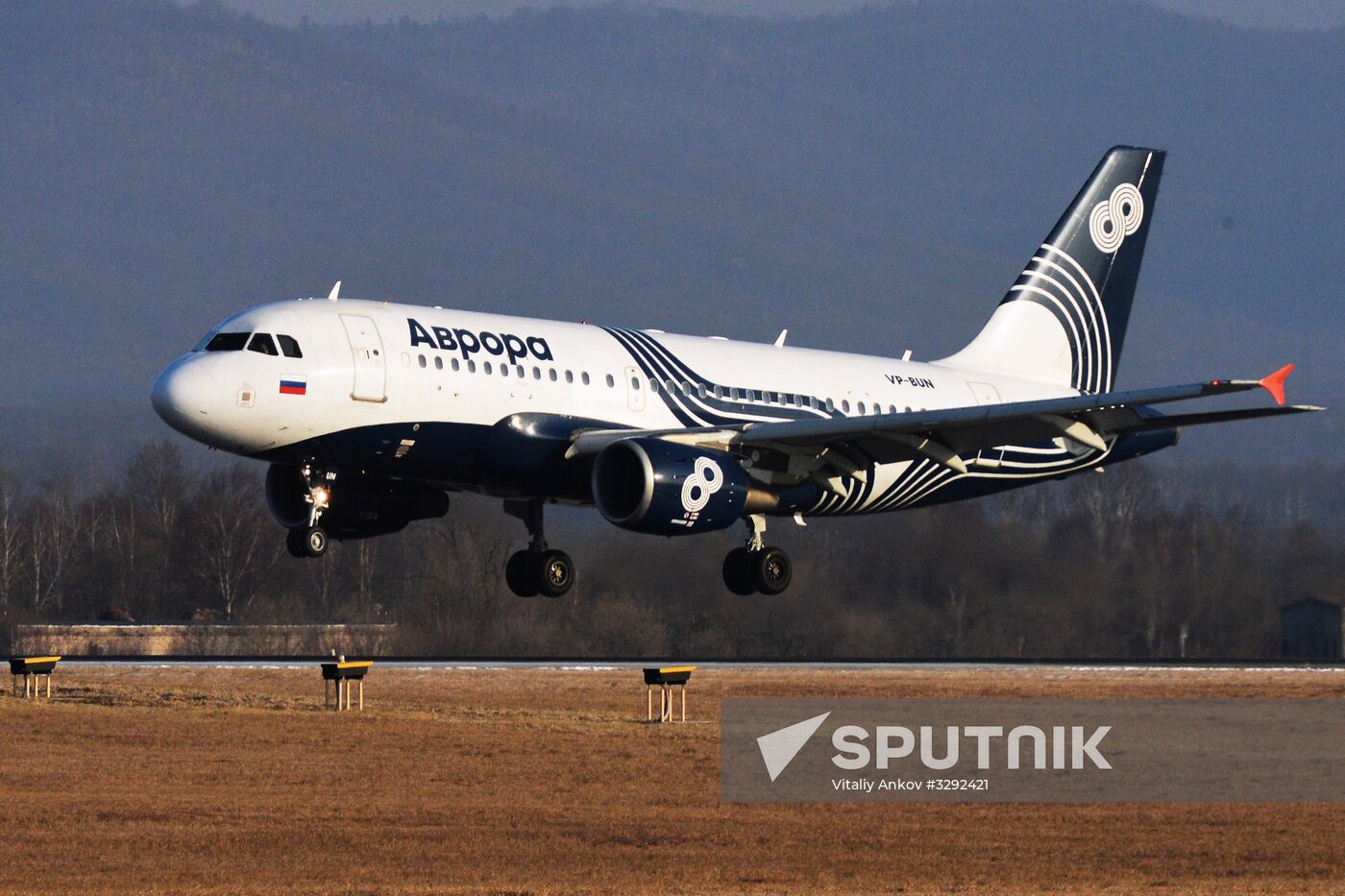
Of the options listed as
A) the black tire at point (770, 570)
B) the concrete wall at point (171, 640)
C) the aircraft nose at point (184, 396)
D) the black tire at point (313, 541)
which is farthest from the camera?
the concrete wall at point (171, 640)

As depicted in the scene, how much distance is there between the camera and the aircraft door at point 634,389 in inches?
1511

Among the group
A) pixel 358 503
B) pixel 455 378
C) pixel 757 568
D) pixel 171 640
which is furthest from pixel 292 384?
pixel 171 640

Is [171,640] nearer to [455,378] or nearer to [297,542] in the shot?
[297,542]

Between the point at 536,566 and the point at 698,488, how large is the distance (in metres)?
4.67

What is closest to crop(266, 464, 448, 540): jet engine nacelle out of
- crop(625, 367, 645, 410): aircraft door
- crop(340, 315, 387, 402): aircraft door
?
crop(340, 315, 387, 402): aircraft door

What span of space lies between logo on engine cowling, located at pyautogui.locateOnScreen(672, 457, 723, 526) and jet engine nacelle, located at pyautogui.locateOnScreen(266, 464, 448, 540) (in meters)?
5.51

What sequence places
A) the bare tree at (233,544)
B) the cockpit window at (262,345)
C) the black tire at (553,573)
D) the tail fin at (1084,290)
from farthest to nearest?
1. the bare tree at (233,544)
2. the tail fin at (1084,290)
3. the black tire at (553,573)
4. the cockpit window at (262,345)

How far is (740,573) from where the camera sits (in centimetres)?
4006

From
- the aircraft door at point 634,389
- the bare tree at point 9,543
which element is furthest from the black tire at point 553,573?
the bare tree at point 9,543

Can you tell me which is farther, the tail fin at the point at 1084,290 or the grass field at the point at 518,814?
the tail fin at the point at 1084,290

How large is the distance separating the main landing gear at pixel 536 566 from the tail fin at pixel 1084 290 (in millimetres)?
11813

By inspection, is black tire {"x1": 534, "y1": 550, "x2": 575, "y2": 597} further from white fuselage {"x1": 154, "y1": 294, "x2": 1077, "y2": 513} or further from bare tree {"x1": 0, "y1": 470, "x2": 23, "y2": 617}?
bare tree {"x1": 0, "y1": 470, "x2": 23, "y2": 617}

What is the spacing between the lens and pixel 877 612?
6175 cm

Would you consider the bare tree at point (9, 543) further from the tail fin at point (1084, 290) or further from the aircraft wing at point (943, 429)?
the aircraft wing at point (943, 429)
